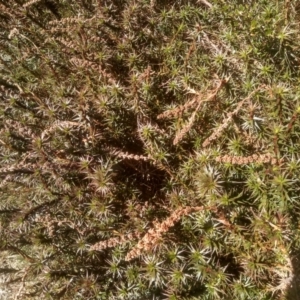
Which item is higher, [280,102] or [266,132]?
[280,102]

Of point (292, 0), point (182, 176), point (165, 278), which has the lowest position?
point (165, 278)

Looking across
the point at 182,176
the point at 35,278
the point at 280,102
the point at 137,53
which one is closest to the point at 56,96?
the point at 137,53

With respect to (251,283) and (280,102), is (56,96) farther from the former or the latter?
(251,283)

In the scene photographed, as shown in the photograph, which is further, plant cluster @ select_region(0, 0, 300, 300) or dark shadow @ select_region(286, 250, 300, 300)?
dark shadow @ select_region(286, 250, 300, 300)

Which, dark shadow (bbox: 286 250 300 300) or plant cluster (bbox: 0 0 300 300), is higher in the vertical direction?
plant cluster (bbox: 0 0 300 300)

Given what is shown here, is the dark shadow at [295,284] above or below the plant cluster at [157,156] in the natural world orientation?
below

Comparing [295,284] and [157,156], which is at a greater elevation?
[157,156]

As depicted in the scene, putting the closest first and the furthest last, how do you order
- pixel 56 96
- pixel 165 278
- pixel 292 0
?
1. pixel 165 278
2. pixel 292 0
3. pixel 56 96

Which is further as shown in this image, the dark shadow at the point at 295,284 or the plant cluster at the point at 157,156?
the dark shadow at the point at 295,284
